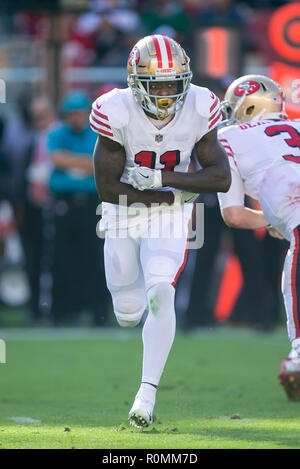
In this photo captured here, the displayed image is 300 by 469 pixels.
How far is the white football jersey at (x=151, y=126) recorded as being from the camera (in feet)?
16.2

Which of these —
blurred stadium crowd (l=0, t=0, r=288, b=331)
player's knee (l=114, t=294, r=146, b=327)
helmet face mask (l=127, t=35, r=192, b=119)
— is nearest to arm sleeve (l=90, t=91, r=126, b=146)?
helmet face mask (l=127, t=35, r=192, b=119)

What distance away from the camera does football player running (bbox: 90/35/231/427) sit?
15.9ft

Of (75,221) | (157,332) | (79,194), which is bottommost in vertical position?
(75,221)

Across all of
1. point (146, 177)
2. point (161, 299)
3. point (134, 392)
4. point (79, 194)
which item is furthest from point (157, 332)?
point (79, 194)

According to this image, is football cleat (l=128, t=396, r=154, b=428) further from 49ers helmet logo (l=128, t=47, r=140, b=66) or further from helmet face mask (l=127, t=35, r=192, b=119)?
49ers helmet logo (l=128, t=47, r=140, b=66)

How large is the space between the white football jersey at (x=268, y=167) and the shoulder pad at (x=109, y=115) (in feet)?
2.27

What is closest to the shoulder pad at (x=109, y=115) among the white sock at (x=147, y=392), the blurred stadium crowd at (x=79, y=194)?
the white sock at (x=147, y=392)

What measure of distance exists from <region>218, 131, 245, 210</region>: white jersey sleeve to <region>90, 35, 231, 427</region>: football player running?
0.66 ft

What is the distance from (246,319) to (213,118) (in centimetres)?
A: 492

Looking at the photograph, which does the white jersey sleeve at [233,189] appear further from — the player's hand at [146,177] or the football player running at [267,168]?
the player's hand at [146,177]

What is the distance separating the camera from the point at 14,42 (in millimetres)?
11156

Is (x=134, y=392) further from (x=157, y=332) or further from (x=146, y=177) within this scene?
(x=146, y=177)

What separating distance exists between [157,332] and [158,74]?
3.77 ft

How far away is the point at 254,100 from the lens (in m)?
5.56
